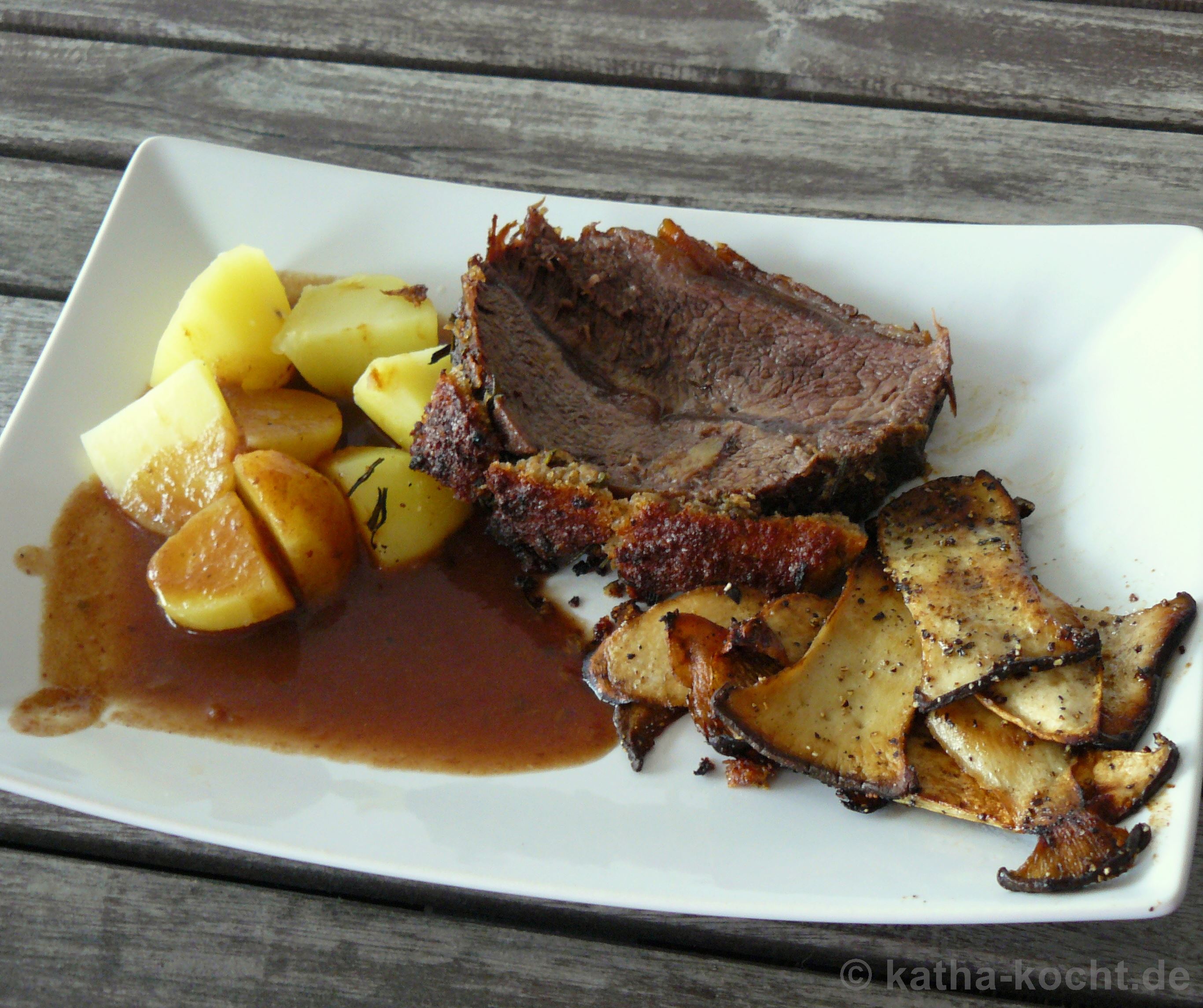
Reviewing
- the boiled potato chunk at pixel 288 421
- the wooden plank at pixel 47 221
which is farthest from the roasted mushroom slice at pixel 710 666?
the wooden plank at pixel 47 221

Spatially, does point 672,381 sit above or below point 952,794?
above

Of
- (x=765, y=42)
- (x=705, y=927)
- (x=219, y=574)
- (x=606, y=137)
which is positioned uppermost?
(x=765, y=42)

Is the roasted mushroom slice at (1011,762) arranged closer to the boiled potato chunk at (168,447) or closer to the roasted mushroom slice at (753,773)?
the roasted mushroom slice at (753,773)

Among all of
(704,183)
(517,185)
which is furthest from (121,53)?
(704,183)

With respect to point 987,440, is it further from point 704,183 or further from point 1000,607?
point 704,183

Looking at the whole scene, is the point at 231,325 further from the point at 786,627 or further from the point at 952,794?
the point at 952,794

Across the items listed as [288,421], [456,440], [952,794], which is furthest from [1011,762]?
[288,421]

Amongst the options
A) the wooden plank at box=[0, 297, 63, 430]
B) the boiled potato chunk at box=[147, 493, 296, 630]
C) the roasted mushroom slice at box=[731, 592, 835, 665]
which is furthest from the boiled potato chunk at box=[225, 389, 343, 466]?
the roasted mushroom slice at box=[731, 592, 835, 665]
